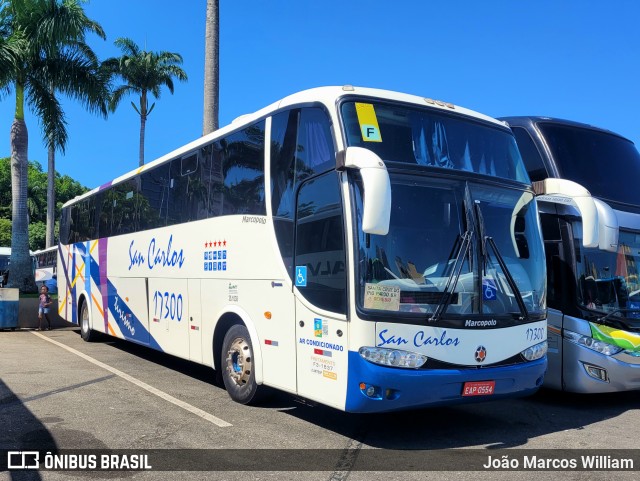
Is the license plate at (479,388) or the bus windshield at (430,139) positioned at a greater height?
the bus windshield at (430,139)

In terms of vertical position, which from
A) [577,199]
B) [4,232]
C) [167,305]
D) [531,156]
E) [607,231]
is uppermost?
[4,232]

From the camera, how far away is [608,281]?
26.7ft

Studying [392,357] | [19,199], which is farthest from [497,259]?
[19,199]

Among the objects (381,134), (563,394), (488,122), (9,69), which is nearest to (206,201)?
(381,134)

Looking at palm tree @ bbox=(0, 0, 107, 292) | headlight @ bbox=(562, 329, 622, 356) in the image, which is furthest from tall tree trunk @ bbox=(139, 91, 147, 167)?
headlight @ bbox=(562, 329, 622, 356)

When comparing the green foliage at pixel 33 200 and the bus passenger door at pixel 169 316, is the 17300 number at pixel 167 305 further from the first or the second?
the green foliage at pixel 33 200

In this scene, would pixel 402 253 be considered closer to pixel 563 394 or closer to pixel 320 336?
pixel 320 336

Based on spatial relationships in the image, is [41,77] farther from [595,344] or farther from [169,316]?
[595,344]

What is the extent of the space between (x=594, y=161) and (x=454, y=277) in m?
4.52

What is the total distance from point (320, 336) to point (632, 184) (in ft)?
19.7

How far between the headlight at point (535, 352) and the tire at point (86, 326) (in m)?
10.9

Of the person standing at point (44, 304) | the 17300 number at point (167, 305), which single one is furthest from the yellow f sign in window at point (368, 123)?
the person standing at point (44, 304)

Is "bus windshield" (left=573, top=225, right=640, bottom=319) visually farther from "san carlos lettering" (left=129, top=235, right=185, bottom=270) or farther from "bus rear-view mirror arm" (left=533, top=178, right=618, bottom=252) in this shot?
"san carlos lettering" (left=129, top=235, right=185, bottom=270)

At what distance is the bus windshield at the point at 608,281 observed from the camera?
8.05 meters
